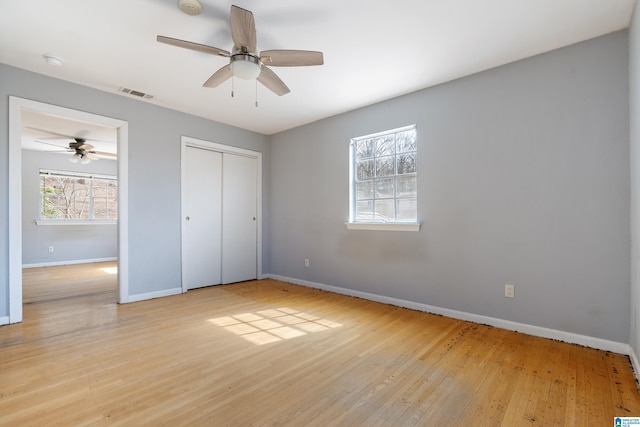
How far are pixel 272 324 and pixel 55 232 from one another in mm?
6481

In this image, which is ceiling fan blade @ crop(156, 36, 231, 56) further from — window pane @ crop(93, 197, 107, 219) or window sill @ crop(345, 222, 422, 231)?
window pane @ crop(93, 197, 107, 219)

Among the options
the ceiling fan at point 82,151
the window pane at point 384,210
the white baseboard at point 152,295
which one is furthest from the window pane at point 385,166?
the ceiling fan at point 82,151

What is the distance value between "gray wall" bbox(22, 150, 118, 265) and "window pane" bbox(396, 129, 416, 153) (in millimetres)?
5883

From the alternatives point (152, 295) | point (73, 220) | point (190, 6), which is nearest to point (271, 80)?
point (190, 6)

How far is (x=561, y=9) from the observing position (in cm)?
213

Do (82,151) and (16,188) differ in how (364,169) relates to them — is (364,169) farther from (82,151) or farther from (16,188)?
(82,151)

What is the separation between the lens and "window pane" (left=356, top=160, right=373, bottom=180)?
399 centimetres

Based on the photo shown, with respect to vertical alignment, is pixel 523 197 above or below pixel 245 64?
below

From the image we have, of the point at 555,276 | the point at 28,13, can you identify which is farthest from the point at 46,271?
the point at 555,276

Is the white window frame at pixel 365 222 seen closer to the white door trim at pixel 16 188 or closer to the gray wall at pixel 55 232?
the white door trim at pixel 16 188

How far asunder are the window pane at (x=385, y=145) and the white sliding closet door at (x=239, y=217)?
→ 7.43 ft

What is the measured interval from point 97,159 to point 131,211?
4588 millimetres

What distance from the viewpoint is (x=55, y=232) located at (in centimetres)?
662

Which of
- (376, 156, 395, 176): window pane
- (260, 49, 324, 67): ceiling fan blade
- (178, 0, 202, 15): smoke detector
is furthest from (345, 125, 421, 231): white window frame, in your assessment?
(178, 0, 202, 15): smoke detector
